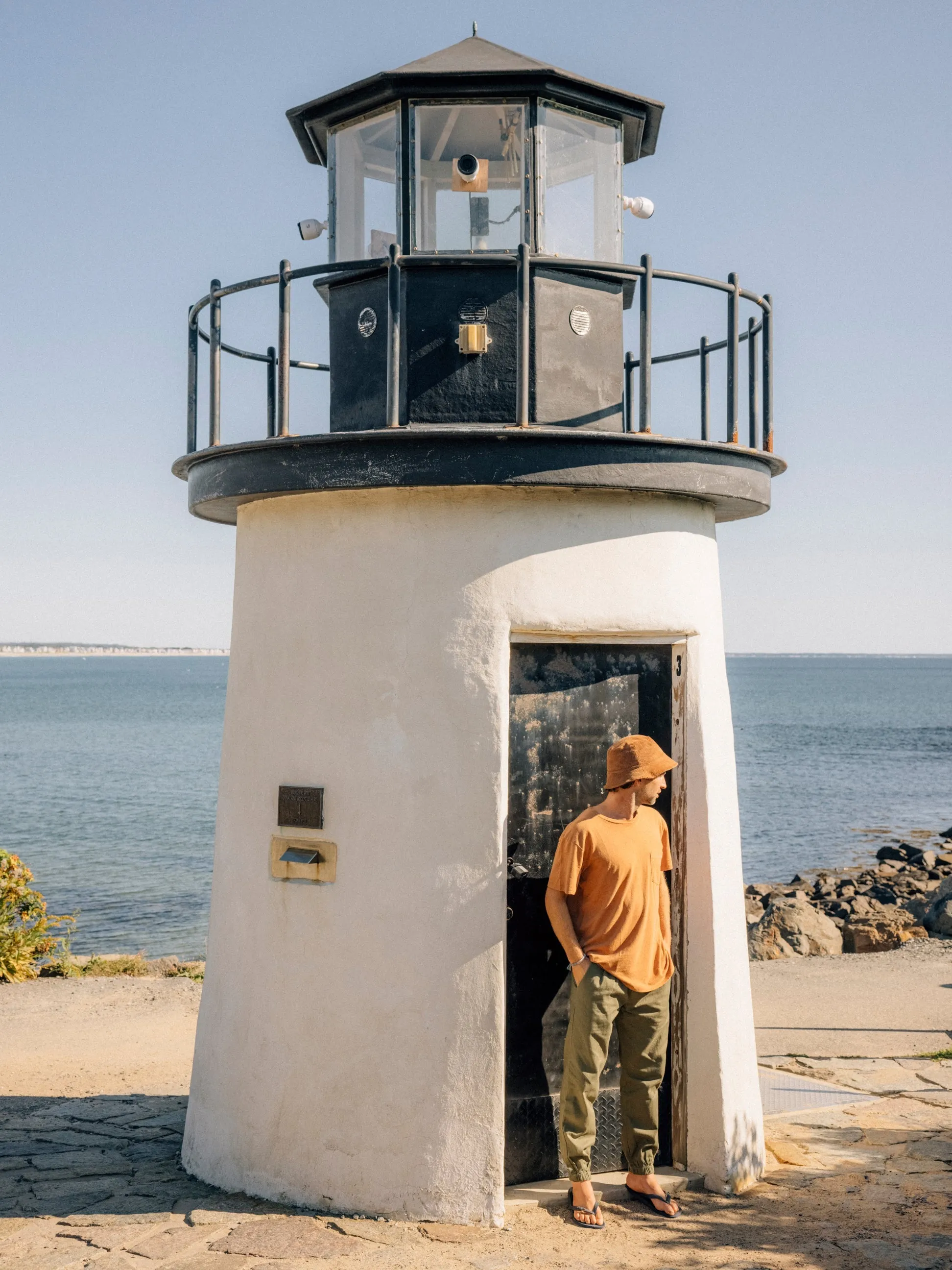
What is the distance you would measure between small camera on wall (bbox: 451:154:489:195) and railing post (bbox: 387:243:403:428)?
0.77 meters

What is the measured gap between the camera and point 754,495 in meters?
6.58

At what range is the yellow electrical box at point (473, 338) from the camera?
6.08 metres

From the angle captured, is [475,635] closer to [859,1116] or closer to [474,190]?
[474,190]

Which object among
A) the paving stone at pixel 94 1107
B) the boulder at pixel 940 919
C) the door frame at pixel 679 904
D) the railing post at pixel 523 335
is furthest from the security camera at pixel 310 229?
the boulder at pixel 940 919

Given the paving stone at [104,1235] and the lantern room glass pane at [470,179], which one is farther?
the lantern room glass pane at [470,179]

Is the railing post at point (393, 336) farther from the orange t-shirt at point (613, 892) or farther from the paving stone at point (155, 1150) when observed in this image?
the paving stone at point (155, 1150)

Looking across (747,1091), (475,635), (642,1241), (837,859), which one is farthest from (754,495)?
(837,859)

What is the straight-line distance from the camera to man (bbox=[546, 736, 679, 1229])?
5.80 m

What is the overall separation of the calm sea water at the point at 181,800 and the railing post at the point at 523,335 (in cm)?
1755

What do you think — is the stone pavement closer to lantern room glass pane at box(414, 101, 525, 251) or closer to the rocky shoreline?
lantern room glass pane at box(414, 101, 525, 251)

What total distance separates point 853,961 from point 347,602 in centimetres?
1059

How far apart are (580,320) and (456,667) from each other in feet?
6.28

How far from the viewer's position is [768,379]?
6.66 metres

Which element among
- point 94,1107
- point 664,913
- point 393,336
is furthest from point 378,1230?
point 393,336
